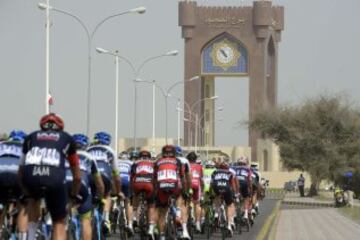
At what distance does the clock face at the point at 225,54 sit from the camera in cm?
14700

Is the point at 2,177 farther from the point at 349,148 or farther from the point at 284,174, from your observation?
the point at 284,174

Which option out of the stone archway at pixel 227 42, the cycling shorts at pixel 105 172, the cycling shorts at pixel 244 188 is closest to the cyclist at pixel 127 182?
the cycling shorts at pixel 244 188

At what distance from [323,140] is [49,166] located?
6206cm

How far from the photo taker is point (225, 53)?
147375mm

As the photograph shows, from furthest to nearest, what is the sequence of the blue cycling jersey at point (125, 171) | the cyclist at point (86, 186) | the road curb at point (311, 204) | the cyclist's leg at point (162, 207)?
the road curb at point (311, 204), the blue cycling jersey at point (125, 171), the cyclist's leg at point (162, 207), the cyclist at point (86, 186)

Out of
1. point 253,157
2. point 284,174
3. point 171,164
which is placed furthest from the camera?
point 253,157

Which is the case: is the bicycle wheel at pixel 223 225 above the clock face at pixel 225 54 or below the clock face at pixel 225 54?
below

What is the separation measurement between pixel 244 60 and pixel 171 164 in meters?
127

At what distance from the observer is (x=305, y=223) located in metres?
34.6

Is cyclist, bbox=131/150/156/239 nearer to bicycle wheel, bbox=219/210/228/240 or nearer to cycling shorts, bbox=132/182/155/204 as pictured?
cycling shorts, bbox=132/182/155/204

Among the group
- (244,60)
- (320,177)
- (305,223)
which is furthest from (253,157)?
(305,223)

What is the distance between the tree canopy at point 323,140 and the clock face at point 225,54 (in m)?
66.6

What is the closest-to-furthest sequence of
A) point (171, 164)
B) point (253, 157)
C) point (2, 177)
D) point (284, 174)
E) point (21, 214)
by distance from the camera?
point (21, 214) < point (2, 177) < point (171, 164) < point (284, 174) < point (253, 157)

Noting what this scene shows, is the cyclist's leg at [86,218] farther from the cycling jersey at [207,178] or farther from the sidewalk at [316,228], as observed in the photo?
the cycling jersey at [207,178]
